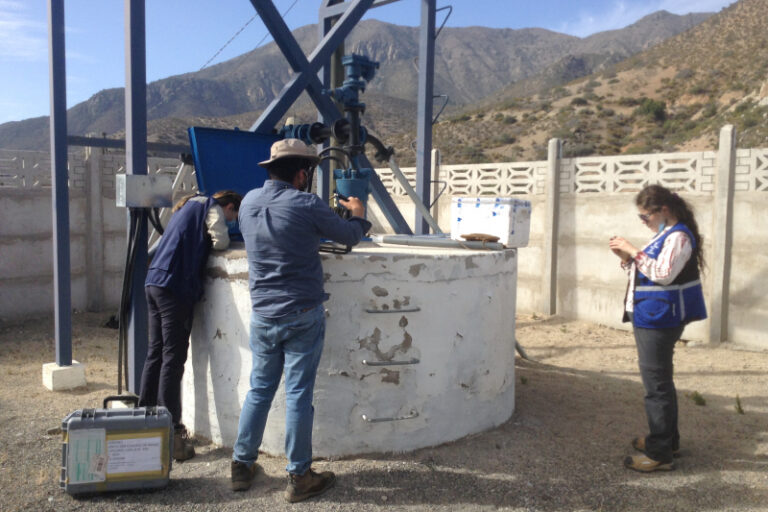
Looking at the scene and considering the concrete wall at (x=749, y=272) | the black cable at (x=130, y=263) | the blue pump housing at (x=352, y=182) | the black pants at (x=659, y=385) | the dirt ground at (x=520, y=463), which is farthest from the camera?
the concrete wall at (x=749, y=272)

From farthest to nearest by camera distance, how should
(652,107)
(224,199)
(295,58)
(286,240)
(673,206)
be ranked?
(652,107) < (295,58) < (224,199) < (673,206) < (286,240)

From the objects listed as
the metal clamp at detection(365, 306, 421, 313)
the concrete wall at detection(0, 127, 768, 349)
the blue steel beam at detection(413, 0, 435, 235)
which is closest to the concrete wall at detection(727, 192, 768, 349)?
the concrete wall at detection(0, 127, 768, 349)

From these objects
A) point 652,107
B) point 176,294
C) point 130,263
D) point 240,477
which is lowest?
point 240,477

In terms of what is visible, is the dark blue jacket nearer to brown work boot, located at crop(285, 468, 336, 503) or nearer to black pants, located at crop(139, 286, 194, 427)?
black pants, located at crop(139, 286, 194, 427)

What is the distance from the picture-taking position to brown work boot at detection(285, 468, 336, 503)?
10.3 feet

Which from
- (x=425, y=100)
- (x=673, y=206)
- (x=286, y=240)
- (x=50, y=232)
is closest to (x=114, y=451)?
(x=286, y=240)

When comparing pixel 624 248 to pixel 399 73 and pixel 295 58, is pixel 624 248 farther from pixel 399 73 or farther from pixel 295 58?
pixel 399 73

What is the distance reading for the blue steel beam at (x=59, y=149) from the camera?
488 centimetres

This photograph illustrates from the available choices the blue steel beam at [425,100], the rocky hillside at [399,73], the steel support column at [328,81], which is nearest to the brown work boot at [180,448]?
the steel support column at [328,81]

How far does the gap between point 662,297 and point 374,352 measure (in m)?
1.68

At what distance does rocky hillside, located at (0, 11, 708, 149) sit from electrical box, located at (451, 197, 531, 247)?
137 feet

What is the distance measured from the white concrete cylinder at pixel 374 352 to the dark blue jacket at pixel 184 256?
0.38 ft

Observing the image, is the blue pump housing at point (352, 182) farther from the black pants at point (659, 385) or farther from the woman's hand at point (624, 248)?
the black pants at point (659, 385)

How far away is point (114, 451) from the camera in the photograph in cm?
319
